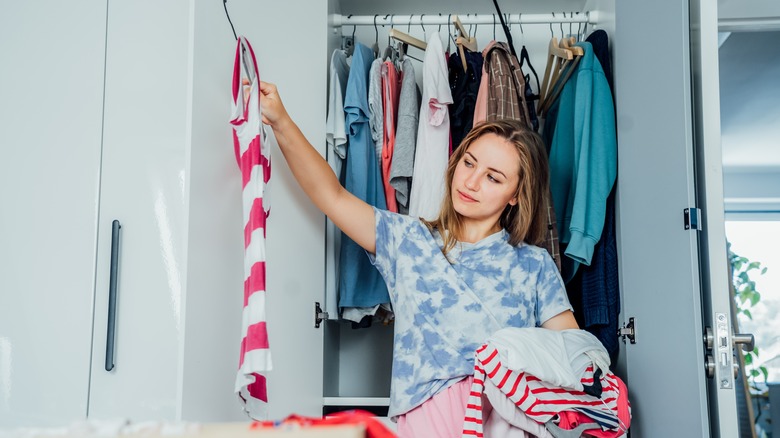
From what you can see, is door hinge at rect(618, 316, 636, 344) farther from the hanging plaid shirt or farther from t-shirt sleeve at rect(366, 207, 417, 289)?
t-shirt sleeve at rect(366, 207, 417, 289)

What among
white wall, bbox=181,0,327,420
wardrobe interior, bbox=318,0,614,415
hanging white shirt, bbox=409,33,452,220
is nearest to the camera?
white wall, bbox=181,0,327,420

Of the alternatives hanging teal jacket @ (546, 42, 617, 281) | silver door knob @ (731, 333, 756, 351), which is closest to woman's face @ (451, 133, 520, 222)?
hanging teal jacket @ (546, 42, 617, 281)

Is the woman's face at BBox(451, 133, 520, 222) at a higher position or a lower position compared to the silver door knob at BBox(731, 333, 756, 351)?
higher

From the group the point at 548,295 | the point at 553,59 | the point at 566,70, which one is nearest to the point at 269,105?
the point at 548,295

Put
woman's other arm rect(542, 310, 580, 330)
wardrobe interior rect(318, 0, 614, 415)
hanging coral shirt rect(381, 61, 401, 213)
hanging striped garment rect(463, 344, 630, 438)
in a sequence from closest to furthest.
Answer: hanging striped garment rect(463, 344, 630, 438) < woman's other arm rect(542, 310, 580, 330) < hanging coral shirt rect(381, 61, 401, 213) < wardrobe interior rect(318, 0, 614, 415)

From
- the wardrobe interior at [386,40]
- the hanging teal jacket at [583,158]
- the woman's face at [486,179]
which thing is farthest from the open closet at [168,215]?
the wardrobe interior at [386,40]

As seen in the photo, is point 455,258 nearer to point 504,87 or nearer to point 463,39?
point 504,87

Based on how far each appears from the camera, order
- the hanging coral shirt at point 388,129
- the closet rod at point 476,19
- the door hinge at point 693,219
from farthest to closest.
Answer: the closet rod at point 476,19, the hanging coral shirt at point 388,129, the door hinge at point 693,219

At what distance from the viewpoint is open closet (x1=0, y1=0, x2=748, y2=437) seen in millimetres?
1487

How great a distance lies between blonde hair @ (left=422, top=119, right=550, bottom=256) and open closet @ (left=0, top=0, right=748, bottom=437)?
25 cm

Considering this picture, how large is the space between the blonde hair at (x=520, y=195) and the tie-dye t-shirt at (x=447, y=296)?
0.11 ft

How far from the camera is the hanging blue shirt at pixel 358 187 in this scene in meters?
2.10

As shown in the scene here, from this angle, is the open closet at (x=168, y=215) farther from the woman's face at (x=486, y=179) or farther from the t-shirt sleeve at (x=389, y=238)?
the woman's face at (x=486, y=179)

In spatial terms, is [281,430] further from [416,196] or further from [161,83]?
[416,196]
